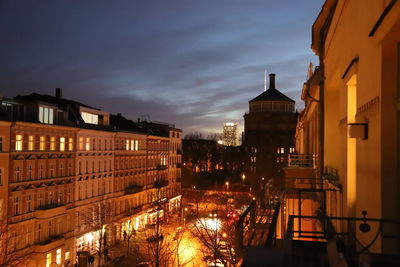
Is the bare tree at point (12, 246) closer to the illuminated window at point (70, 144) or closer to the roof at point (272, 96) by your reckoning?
the illuminated window at point (70, 144)

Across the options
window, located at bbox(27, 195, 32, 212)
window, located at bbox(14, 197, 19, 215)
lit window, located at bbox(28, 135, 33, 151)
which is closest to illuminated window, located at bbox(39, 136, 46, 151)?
lit window, located at bbox(28, 135, 33, 151)

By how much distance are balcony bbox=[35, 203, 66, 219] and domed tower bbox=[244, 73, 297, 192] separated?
161 ft

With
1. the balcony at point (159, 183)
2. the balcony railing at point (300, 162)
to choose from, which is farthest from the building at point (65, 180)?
the balcony railing at point (300, 162)

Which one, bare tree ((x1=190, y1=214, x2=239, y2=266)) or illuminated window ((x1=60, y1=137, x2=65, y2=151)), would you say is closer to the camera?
bare tree ((x1=190, y1=214, x2=239, y2=266))

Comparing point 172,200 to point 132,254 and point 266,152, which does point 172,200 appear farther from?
point 266,152

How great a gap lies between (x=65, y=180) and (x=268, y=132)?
181 ft

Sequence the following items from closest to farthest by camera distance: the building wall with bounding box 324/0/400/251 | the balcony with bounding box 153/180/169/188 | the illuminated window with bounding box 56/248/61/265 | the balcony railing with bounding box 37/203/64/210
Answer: the building wall with bounding box 324/0/400/251
the balcony railing with bounding box 37/203/64/210
the illuminated window with bounding box 56/248/61/265
the balcony with bounding box 153/180/169/188

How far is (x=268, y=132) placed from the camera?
79688mm

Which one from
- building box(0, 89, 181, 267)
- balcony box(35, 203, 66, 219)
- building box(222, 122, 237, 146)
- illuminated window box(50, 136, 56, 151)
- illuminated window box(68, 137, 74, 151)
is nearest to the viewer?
building box(0, 89, 181, 267)

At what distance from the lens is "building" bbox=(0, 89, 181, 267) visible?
25703 mm

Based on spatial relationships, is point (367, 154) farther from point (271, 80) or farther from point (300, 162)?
→ point (271, 80)

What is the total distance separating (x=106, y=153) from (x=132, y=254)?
38.1 feet

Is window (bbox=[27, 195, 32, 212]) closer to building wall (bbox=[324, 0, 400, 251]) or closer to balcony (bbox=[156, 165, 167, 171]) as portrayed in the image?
balcony (bbox=[156, 165, 167, 171])

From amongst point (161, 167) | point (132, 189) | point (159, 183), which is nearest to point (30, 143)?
point (132, 189)
